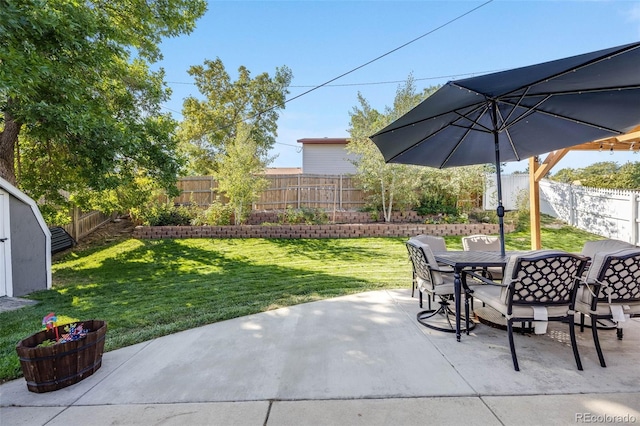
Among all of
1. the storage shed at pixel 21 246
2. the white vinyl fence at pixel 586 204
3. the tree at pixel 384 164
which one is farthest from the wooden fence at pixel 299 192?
the storage shed at pixel 21 246

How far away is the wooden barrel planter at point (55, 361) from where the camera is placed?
2400 millimetres

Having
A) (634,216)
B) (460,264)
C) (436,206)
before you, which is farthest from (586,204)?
(460,264)

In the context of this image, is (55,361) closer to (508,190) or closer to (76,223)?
(76,223)

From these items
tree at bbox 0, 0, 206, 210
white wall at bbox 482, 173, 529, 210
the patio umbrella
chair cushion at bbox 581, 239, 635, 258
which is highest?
tree at bbox 0, 0, 206, 210

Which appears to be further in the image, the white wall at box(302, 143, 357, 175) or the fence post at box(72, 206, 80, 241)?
the white wall at box(302, 143, 357, 175)

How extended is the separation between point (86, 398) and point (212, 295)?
8.76ft

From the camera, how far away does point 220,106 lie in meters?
16.3

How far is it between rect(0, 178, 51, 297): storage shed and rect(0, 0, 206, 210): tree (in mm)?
1137

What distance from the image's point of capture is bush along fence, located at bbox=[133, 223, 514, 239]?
9.70 m

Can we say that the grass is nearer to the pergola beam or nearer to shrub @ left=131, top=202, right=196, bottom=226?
shrub @ left=131, top=202, right=196, bottom=226

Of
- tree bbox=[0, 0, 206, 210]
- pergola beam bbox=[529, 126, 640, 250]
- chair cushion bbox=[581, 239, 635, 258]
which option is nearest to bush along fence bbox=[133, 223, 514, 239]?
tree bbox=[0, 0, 206, 210]

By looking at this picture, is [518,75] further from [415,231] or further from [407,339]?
[415,231]

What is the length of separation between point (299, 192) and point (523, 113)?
9.35m

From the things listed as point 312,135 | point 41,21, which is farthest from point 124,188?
point 312,135
